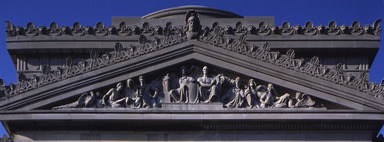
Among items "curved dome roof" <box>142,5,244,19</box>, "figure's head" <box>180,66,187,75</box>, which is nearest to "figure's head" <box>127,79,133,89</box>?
"figure's head" <box>180,66,187,75</box>

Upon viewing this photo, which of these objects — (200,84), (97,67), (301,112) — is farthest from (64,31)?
(301,112)

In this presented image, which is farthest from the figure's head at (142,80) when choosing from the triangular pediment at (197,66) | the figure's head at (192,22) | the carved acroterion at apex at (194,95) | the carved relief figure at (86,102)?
the figure's head at (192,22)

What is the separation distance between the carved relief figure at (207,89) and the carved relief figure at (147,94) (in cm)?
147

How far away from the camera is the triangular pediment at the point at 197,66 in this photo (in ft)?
121

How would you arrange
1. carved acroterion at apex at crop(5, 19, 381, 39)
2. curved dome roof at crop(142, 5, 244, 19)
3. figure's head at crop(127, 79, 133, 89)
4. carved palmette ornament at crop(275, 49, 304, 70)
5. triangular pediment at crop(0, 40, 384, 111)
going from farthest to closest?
curved dome roof at crop(142, 5, 244, 19) → carved acroterion at apex at crop(5, 19, 381, 39) → carved palmette ornament at crop(275, 49, 304, 70) → figure's head at crop(127, 79, 133, 89) → triangular pediment at crop(0, 40, 384, 111)

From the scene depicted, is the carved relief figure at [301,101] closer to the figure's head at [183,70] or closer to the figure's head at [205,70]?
the figure's head at [205,70]

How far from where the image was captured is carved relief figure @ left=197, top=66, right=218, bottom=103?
3697cm

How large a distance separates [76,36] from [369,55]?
1095 centimetres

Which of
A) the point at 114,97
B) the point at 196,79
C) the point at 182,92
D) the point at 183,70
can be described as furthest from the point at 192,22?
the point at 114,97

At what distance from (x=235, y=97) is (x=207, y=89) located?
3.23ft

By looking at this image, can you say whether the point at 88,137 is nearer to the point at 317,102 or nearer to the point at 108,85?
the point at 108,85

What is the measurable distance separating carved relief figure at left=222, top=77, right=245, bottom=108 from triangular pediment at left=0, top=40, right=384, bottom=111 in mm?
369

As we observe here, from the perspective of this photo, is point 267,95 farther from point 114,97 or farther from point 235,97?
point 114,97

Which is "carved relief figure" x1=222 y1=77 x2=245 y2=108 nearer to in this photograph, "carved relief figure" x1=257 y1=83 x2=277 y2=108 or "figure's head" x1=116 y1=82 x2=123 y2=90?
"carved relief figure" x1=257 y1=83 x2=277 y2=108
